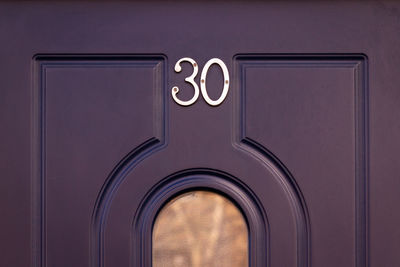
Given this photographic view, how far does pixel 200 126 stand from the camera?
101 centimetres

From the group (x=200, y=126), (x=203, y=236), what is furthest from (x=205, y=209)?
(x=200, y=126)

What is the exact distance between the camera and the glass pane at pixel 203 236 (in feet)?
3.34

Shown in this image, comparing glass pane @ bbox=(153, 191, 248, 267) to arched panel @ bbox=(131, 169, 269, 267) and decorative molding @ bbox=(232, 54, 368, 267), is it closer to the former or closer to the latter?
arched panel @ bbox=(131, 169, 269, 267)

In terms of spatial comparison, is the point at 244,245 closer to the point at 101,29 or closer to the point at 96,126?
the point at 96,126

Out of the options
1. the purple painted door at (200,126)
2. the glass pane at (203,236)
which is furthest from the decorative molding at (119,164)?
the glass pane at (203,236)

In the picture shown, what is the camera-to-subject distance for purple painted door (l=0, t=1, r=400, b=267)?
100 centimetres

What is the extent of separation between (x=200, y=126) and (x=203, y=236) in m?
0.26

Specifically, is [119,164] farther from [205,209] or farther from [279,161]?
[279,161]

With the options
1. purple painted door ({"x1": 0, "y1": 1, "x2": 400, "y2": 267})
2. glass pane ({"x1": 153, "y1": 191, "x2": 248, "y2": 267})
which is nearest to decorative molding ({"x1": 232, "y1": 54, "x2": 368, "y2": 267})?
purple painted door ({"x1": 0, "y1": 1, "x2": 400, "y2": 267})

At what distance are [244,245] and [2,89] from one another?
670 millimetres

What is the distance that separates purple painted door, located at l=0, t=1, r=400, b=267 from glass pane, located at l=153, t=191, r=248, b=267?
1.0 inches

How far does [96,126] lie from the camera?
3.30 feet

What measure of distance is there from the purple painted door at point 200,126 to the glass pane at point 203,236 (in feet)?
0.08

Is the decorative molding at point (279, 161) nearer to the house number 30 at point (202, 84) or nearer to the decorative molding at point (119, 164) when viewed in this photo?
the house number 30 at point (202, 84)
